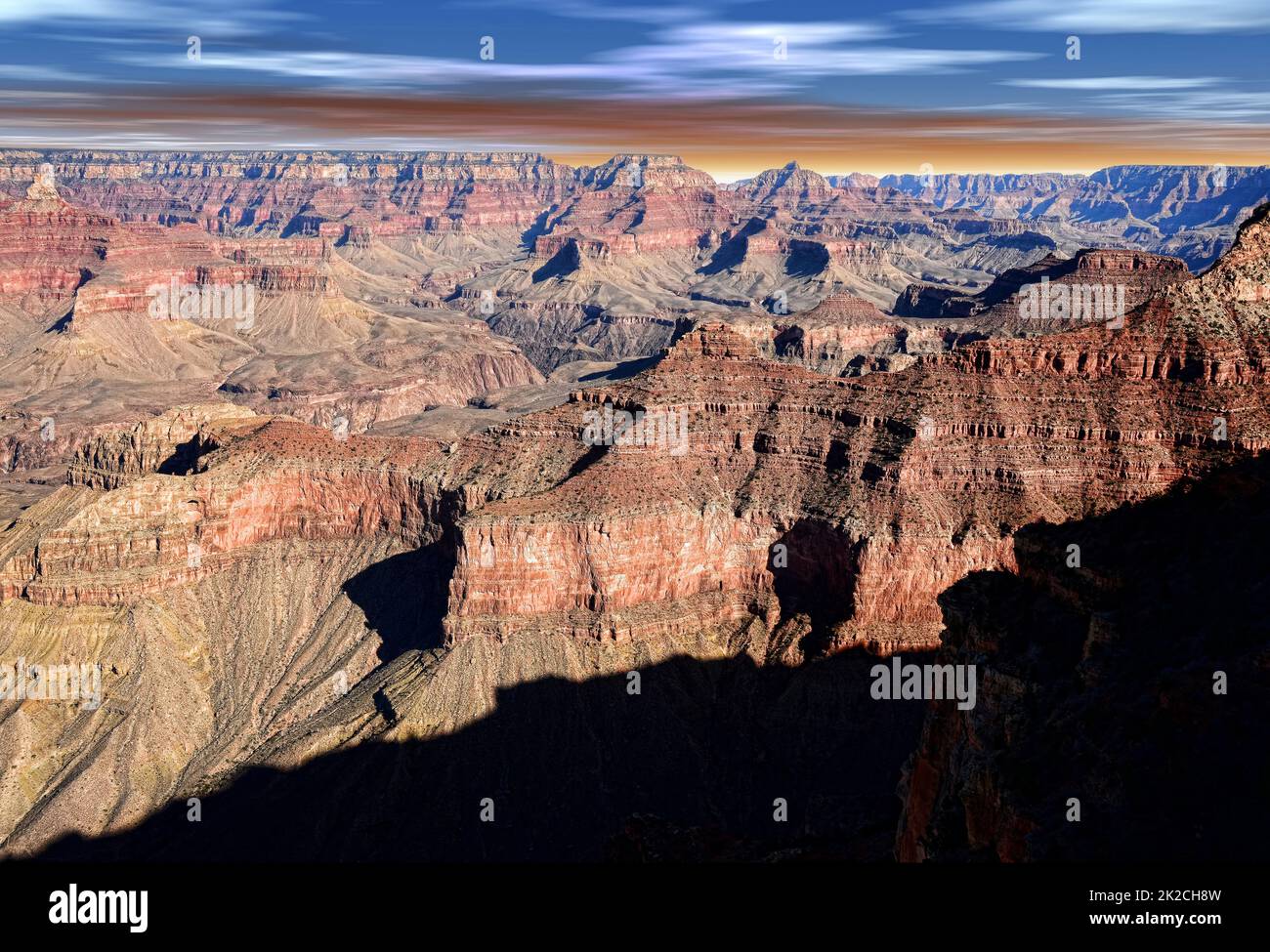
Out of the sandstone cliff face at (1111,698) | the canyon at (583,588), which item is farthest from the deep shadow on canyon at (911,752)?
the canyon at (583,588)

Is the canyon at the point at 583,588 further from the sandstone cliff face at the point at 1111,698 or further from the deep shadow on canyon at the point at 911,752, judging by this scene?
the sandstone cliff face at the point at 1111,698

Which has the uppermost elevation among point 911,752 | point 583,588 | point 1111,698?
point 1111,698


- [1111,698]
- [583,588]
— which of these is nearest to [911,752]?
[1111,698]

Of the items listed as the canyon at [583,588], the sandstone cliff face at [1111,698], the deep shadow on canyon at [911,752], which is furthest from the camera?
the canyon at [583,588]

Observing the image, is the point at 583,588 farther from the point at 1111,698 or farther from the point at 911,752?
the point at 1111,698

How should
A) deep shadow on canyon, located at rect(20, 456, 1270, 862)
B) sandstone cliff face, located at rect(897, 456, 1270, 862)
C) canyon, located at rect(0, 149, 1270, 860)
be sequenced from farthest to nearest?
1. canyon, located at rect(0, 149, 1270, 860)
2. deep shadow on canyon, located at rect(20, 456, 1270, 862)
3. sandstone cliff face, located at rect(897, 456, 1270, 862)

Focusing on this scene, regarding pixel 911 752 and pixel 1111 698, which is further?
pixel 911 752

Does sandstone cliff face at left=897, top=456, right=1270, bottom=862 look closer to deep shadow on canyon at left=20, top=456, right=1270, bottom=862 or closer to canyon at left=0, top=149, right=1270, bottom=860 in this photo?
deep shadow on canyon at left=20, top=456, right=1270, bottom=862

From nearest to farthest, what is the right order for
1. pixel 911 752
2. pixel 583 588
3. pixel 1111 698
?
pixel 1111 698
pixel 911 752
pixel 583 588

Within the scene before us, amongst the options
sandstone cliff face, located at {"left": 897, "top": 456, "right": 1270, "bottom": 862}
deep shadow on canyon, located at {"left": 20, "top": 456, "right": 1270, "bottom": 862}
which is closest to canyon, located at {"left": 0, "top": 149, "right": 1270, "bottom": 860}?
deep shadow on canyon, located at {"left": 20, "top": 456, "right": 1270, "bottom": 862}
